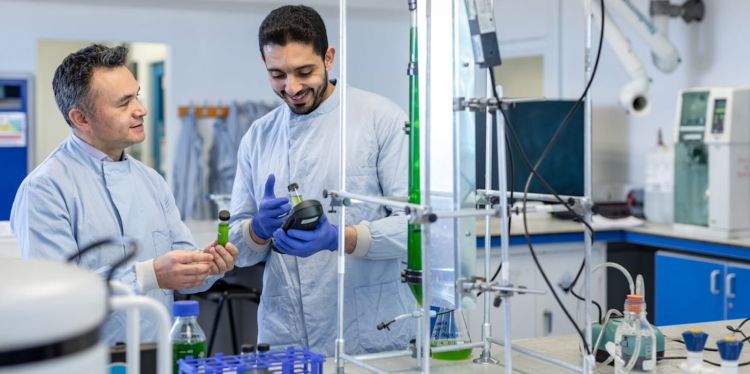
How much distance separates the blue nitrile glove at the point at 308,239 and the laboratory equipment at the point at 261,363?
50 centimetres

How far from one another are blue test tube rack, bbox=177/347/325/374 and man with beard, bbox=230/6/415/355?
0.68 metres

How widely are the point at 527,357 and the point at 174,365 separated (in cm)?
78

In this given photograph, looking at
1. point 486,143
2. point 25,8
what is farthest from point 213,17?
point 486,143

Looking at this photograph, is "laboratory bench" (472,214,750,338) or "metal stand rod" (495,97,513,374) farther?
"laboratory bench" (472,214,750,338)

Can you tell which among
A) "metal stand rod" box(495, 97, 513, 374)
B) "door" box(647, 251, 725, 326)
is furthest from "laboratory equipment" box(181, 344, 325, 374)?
"door" box(647, 251, 725, 326)

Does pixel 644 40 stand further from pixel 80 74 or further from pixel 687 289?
pixel 80 74

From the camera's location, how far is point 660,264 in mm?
4574

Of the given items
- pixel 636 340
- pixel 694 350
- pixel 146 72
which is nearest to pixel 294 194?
pixel 636 340

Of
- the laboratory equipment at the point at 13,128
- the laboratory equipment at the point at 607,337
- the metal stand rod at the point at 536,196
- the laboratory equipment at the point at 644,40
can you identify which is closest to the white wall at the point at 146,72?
the laboratory equipment at the point at 13,128

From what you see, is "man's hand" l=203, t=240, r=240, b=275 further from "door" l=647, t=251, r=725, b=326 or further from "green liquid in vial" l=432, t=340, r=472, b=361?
"door" l=647, t=251, r=725, b=326

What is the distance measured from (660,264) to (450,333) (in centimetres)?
282

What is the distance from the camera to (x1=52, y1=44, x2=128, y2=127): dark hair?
233 centimetres

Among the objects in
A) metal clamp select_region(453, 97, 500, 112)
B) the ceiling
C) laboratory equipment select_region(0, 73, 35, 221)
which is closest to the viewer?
metal clamp select_region(453, 97, 500, 112)

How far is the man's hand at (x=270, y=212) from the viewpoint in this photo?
2.35 meters
